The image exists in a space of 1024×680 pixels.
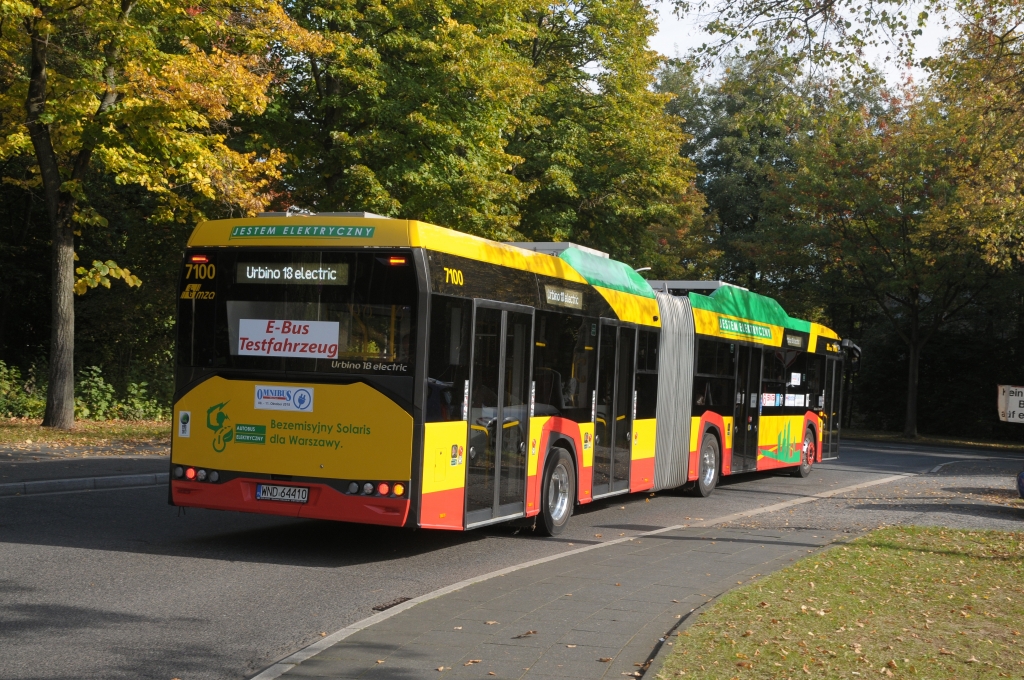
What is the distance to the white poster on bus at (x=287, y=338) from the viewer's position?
33.8 feet

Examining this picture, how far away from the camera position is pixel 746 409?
65.3ft

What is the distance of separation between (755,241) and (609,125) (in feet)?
43.9

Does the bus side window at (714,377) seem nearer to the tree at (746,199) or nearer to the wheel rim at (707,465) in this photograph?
the wheel rim at (707,465)

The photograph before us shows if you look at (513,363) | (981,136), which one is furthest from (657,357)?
(981,136)

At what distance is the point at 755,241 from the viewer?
45031mm

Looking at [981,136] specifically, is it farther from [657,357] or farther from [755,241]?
[755,241]

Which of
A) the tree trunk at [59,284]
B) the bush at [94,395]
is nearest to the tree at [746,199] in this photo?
the bush at [94,395]

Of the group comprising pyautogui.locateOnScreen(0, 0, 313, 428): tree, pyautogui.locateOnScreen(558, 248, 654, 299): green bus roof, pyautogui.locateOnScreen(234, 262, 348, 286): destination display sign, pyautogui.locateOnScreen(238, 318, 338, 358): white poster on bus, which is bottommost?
pyautogui.locateOnScreen(238, 318, 338, 358): white poster on bus

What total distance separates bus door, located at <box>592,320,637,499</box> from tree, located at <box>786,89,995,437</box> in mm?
24291

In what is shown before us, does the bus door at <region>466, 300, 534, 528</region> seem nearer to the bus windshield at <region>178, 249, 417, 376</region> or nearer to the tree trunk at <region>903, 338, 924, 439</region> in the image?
the bus windshield at <region>178, 249, 417, 376</region>

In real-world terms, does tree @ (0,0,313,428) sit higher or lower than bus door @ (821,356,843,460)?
higher

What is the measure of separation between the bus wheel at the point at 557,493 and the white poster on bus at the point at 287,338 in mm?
3341

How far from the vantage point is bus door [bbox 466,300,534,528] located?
35.7ft

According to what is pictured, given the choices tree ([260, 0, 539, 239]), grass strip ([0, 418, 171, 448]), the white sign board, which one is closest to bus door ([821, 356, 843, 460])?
the white sign board
